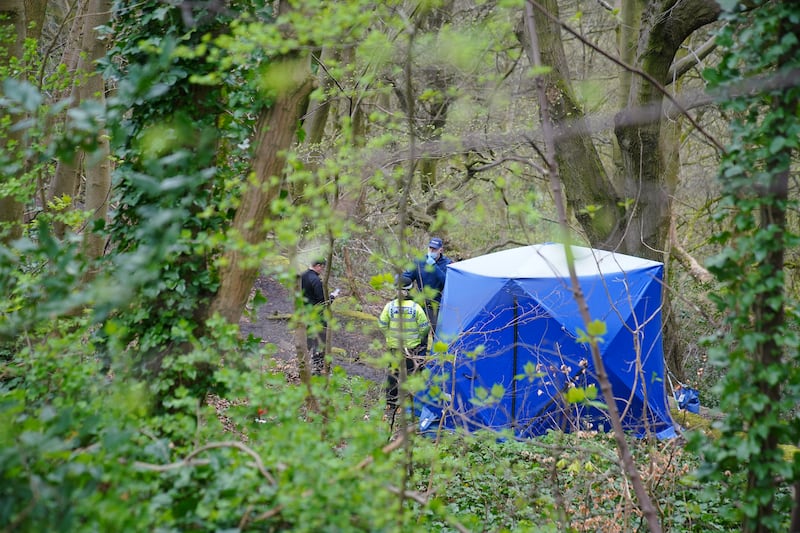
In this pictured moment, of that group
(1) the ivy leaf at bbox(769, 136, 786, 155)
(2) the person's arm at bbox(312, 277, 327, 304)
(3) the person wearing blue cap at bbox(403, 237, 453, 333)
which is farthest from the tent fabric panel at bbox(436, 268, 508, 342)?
(1) the ivy leaf at bbox(769, 136, 786, 155)

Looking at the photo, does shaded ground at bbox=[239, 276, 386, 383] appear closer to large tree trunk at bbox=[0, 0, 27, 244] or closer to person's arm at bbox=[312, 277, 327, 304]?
person's arm at bbox=[312, 277, 327, 304]

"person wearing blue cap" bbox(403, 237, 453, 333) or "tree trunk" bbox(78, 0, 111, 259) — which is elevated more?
"tree trunk" bbox(78, 0, 111, 259)

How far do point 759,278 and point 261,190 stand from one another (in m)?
2.37

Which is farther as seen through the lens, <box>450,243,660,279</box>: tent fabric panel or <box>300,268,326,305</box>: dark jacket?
<box>300,268,326,305</box>: dark jacket

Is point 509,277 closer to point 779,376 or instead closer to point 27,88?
point 779,376

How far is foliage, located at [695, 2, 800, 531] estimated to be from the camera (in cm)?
230

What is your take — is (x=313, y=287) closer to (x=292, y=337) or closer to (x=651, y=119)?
(x=292, y=337)

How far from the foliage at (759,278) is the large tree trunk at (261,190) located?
6.95ft

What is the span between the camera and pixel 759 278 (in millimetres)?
2332

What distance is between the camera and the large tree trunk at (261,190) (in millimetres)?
3393

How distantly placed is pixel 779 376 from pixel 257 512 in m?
1.87

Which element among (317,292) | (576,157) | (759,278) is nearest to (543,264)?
(576,157)

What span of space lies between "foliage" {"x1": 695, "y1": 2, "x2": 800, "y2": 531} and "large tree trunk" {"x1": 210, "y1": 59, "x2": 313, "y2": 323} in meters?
2.12

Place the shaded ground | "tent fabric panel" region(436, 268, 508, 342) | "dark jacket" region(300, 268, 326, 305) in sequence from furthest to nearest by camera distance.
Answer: the shaded ground → "dark jacket" region(300, 268, 326, 305) → "tent fabric panel" region(436, 268, 508, 342)
